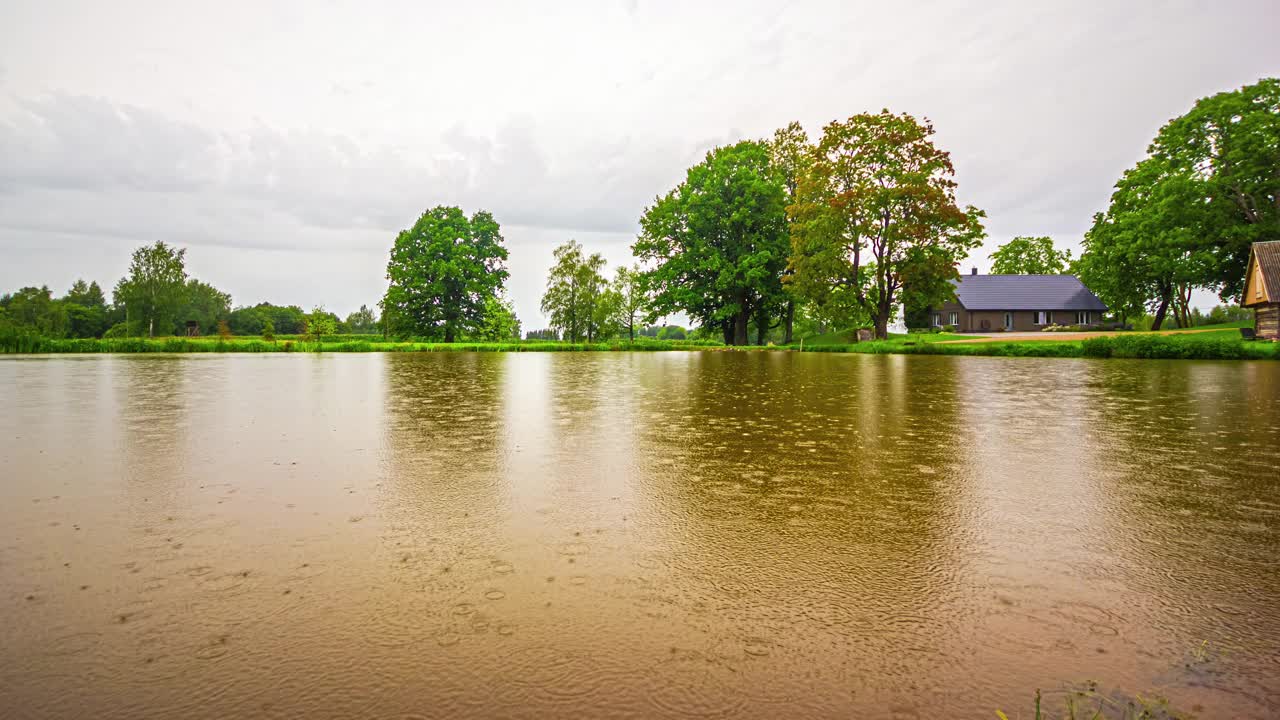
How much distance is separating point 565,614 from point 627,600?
22 cm

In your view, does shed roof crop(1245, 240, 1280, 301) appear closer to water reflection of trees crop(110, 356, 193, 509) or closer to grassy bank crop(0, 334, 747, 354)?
grassy bank crop(0, 334, 747, 354)

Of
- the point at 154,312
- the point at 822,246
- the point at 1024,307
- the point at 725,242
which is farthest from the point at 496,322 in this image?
the point at 1024,307

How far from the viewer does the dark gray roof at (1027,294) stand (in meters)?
53.9

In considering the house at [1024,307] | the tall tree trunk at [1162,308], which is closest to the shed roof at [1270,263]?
the tall tree trunk at [1162,308]

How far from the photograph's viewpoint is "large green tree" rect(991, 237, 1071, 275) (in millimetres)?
67688

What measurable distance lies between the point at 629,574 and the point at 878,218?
108ft

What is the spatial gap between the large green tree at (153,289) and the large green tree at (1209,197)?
75.1 meters

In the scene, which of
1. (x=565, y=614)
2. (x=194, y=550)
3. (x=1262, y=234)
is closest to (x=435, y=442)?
(x=194, y=550)

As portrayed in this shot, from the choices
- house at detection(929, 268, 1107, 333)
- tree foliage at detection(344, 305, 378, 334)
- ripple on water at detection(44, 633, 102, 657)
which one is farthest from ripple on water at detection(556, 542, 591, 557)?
tree foliage at detection(344, 305, 378, 334)

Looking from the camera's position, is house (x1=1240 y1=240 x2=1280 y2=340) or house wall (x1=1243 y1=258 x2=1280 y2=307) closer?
house (x1=1240 y1=240 x2=1280 y2=340)

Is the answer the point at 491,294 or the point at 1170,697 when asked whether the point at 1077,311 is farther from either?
the point at 1170,697

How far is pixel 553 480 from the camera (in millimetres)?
3730

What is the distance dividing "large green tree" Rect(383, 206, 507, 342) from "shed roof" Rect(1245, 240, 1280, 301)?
43542 millimetres

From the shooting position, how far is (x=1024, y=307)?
178 feet
